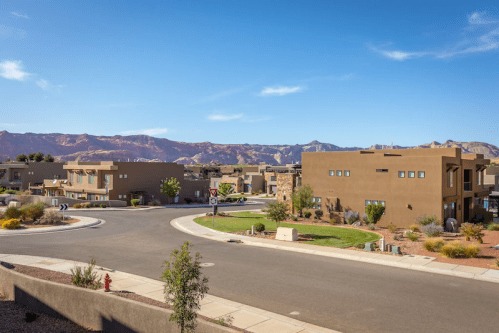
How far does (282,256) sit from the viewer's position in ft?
66.7

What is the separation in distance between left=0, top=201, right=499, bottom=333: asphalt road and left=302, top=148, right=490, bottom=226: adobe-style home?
1527 centimetres

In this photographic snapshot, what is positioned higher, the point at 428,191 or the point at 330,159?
the point at 330,159

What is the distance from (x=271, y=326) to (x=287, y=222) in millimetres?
25189

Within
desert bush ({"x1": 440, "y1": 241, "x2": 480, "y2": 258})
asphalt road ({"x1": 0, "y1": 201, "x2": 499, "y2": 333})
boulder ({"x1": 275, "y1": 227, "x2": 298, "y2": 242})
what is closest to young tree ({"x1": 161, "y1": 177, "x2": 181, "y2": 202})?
asphalt road ({"x1": 0, "y1": 201, "x2": 499, "y2": 333})

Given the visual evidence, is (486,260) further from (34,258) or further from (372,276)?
(34,258)

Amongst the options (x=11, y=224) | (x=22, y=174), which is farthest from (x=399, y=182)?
(x=22, y=174)

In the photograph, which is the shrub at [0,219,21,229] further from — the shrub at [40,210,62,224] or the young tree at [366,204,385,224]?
the young tree at [366,204,385,224]

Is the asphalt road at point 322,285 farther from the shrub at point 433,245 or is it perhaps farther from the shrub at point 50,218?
the shrub at point 50,218

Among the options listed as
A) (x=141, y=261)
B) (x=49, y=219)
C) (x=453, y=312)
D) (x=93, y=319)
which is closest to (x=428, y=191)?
(x=453, y=312)

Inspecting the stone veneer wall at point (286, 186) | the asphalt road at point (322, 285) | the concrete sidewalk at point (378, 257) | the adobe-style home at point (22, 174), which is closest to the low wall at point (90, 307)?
the asphalt road at point (322, 285)

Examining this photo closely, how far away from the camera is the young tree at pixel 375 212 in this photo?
1257 inches

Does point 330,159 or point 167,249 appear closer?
point 167,249

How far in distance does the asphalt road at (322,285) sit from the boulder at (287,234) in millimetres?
3177

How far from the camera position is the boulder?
2486cm
